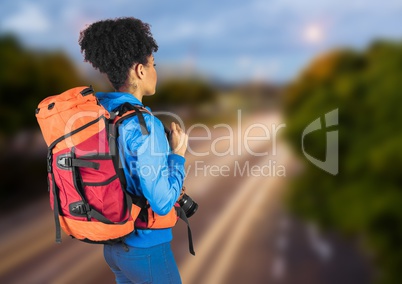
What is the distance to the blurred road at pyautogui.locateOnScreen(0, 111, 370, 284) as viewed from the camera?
18875 mm

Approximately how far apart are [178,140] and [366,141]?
11140 mm

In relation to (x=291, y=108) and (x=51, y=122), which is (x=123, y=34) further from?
(x=291, y=108)

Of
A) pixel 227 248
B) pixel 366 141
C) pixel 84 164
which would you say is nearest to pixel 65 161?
pixel 84 164

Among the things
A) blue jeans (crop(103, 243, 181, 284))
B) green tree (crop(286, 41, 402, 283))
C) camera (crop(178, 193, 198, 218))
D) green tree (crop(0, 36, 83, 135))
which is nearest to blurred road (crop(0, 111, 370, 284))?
green tree (crop(286, 41, 402, 283))

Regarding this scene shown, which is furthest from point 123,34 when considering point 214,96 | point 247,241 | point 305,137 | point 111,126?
point 247,241

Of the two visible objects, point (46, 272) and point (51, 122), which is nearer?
point (51, 122)

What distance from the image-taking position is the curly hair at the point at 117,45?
1.30 meters

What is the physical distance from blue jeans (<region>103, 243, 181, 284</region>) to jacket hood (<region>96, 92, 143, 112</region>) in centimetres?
34

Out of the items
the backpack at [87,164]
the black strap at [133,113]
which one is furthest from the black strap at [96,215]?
the black strap at [133,113]

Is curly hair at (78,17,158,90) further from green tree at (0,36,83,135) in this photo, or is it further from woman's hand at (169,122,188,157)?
green tree at (0,36,83,135)

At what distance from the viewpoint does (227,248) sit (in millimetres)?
26031

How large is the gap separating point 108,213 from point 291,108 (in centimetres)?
1714

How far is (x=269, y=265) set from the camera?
23.7 metres

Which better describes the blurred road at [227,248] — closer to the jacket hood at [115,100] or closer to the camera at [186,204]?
the camera at [186,204]
